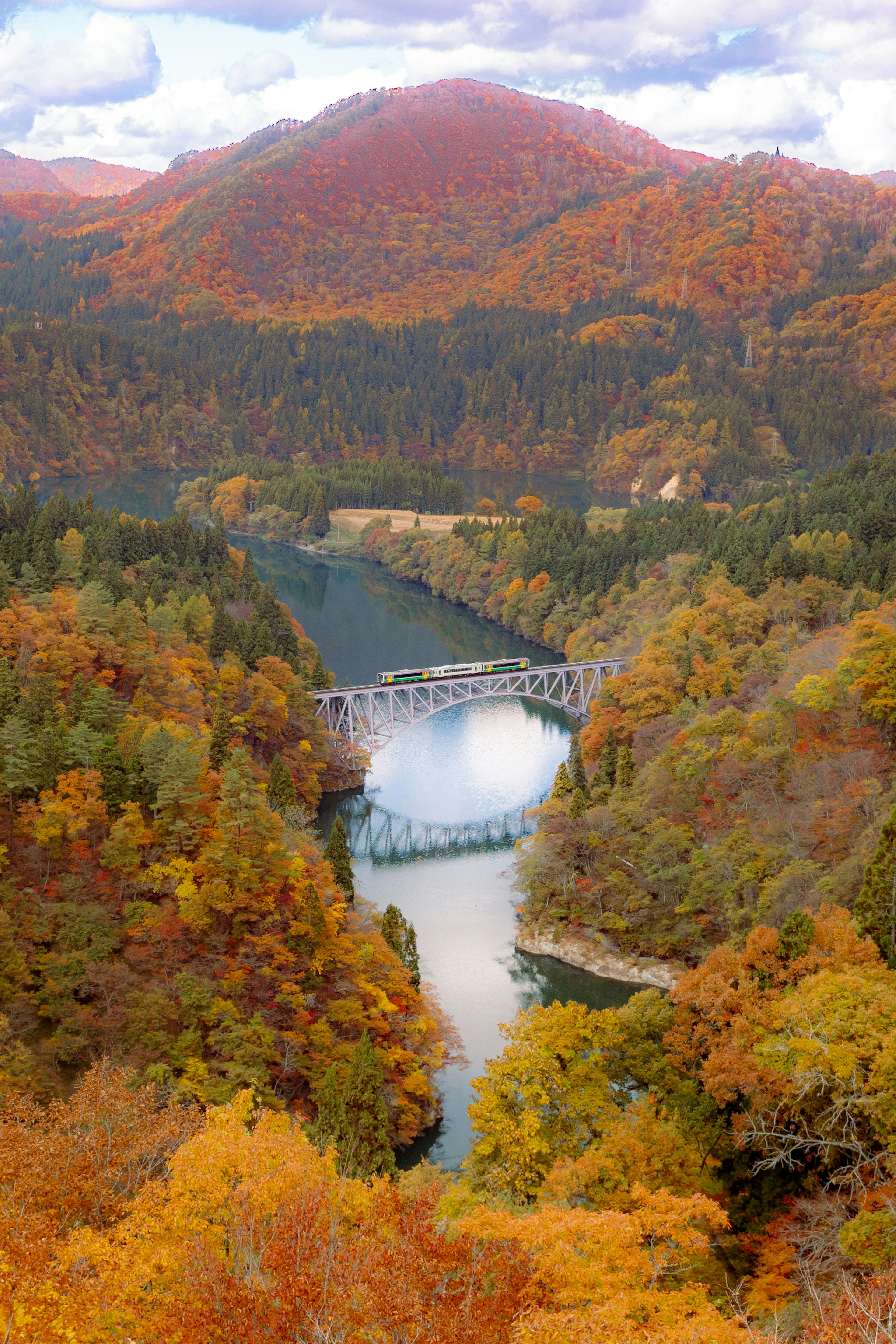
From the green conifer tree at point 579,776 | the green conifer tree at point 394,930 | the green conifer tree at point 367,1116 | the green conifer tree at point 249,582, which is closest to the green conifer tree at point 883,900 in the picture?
the green conifer tree at point 367,1116

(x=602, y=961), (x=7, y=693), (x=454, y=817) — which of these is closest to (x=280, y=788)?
(x=7, y=693)

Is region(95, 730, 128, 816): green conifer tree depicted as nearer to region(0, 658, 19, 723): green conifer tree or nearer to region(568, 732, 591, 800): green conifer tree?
region(0, 658, 19, 723): green conifer tree

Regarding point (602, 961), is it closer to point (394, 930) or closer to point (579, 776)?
point (394, 930)

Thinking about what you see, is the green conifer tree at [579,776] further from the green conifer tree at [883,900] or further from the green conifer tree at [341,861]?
the green conifer tree at [883,900]

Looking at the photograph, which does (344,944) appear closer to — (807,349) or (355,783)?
(355,783)

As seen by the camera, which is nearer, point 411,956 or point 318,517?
point 411,956

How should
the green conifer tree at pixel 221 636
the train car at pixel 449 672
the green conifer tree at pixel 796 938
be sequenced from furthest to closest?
the train car at pixel 449 672 → the green conifer tree at pixel 221 636 → the green conifer tree at pixel 796 938
